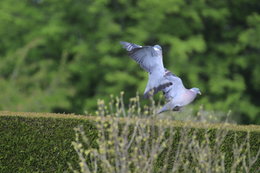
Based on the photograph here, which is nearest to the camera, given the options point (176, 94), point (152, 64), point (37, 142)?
point (37, 142)

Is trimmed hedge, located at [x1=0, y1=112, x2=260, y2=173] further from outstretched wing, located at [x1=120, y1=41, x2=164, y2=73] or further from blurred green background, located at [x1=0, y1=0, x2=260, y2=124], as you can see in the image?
blurred green background, located at [x1=0, y1=0, x2=260, y2=124]

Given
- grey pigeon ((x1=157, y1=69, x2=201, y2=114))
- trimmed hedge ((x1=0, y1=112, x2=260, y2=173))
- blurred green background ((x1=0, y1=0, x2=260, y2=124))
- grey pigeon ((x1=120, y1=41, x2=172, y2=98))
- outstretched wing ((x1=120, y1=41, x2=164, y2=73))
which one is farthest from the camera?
blurred green background ((x1=0, y1=0, x2=260, y2=124))

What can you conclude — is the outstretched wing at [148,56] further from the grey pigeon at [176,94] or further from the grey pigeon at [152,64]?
the grey pigeon at [176,94]

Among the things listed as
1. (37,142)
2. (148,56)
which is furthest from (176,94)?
(37,142)

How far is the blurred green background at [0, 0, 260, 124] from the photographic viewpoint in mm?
15414

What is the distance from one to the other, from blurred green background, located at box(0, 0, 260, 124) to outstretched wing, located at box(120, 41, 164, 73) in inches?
308

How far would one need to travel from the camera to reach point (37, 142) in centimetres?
605

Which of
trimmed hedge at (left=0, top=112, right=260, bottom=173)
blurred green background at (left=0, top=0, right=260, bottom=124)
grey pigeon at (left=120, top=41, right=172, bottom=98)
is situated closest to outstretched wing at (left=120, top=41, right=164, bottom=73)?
grey pigeon at (left=120, top=41, right=172, bottom=98)

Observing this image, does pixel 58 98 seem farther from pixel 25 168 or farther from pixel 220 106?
pixel 25 168

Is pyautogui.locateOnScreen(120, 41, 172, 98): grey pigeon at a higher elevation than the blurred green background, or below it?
higher

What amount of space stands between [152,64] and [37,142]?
5.03ft

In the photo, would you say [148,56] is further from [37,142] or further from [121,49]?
[121,49]

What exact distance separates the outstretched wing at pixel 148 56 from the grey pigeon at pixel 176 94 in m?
0.17

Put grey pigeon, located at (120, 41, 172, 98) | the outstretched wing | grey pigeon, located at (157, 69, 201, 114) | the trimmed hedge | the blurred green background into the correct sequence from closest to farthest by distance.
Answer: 1. the trimmed hedge
2. grey pigeon, located at (157, 69, 201, 114)
3. grey pigeon, located at (120, 41, 172, 98)
4. the outstretched wing
5. the blurred green background
